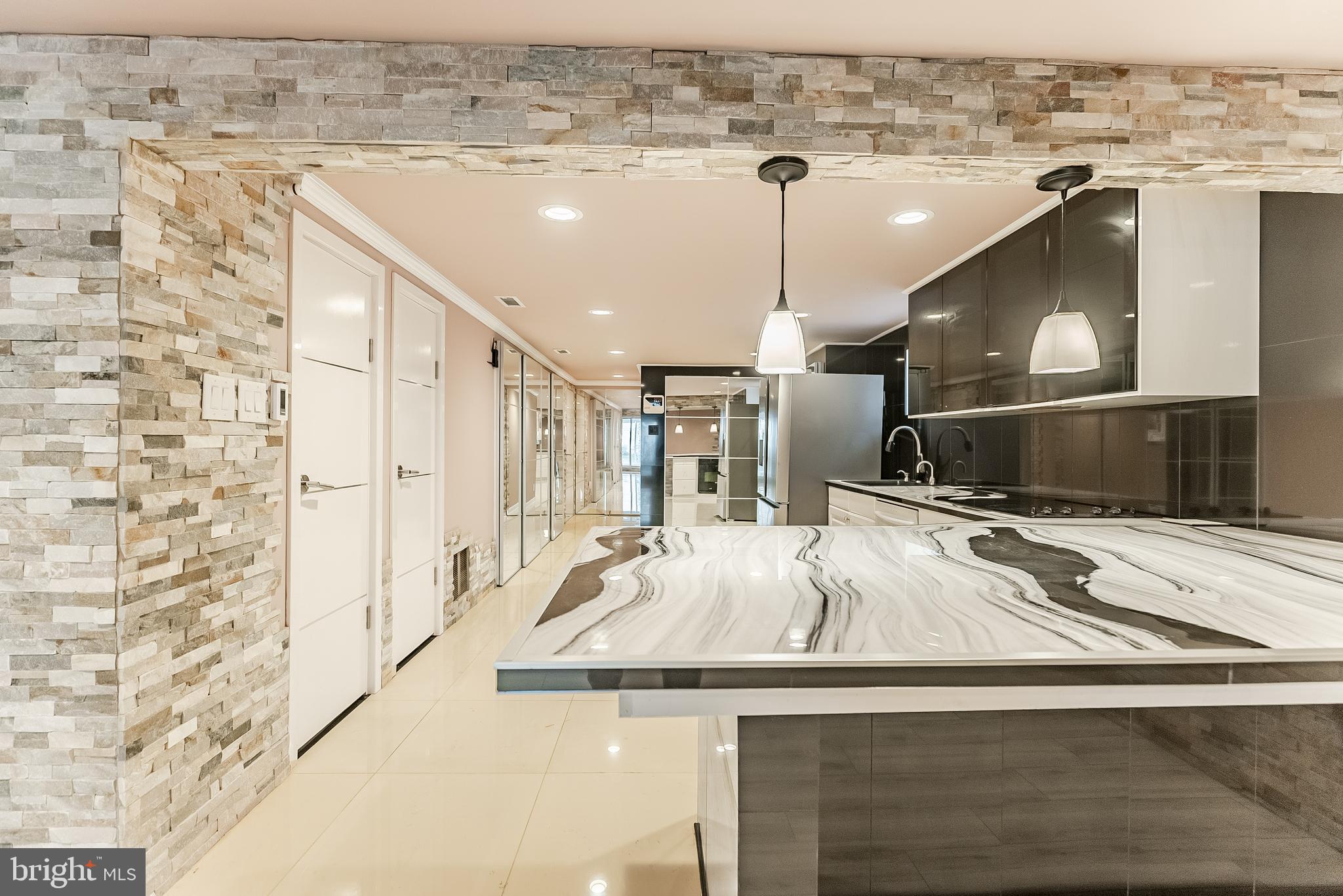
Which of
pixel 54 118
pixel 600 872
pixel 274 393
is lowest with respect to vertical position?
pixel 600 872

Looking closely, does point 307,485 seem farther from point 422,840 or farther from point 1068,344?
point 1068,344

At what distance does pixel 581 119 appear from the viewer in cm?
150

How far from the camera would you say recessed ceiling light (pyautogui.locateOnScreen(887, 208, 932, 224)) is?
102 inches

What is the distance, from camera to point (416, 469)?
132 inches

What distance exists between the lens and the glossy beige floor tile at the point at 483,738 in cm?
226

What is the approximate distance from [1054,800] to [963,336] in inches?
104

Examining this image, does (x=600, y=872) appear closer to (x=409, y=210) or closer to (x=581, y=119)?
(x=581, y=119)

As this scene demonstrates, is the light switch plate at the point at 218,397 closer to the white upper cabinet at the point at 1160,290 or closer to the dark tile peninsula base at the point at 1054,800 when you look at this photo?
the dark tile peninsula base at the point at 1054,800

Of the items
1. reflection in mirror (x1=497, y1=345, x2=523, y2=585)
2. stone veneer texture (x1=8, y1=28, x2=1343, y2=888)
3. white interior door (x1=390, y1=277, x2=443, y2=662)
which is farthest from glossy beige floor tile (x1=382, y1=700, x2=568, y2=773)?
reflection in mirror (x1=497, y1=345, x2=523, y2=585)

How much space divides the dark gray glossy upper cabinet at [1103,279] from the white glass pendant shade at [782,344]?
109 centimetres

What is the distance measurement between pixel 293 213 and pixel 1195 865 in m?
3.22

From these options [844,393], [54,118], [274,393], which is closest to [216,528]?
[274,393]

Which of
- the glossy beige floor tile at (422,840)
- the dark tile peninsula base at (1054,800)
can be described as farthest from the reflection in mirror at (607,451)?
the dark tile peninsula base at (1054,800)

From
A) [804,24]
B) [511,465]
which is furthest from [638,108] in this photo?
[511,465]
